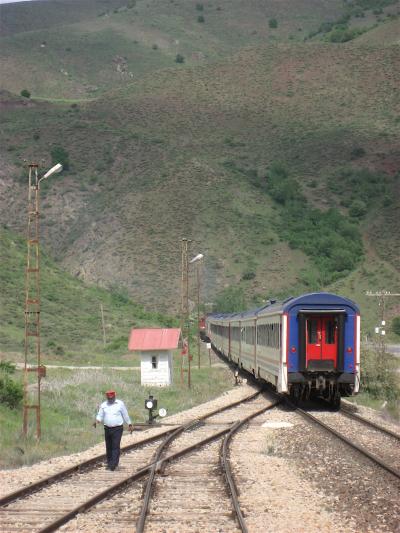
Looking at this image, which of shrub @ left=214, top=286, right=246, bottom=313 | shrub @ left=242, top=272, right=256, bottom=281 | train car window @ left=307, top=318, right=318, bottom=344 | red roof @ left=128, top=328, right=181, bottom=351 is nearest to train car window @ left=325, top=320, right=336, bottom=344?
train car window @ left=307, top=318, right=318, bottom=344

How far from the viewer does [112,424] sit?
17.1 metres

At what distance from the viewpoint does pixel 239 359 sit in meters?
44.6

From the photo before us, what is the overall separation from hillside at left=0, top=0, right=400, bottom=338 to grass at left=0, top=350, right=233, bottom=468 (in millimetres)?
50474

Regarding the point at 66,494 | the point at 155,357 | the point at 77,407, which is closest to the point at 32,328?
the point at 155,357

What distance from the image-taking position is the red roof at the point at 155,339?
38812 millimetres

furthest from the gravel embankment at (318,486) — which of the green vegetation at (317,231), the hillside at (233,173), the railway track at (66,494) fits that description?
the green vegetation at (317,231)

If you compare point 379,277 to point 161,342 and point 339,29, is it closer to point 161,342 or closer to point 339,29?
point 161,342

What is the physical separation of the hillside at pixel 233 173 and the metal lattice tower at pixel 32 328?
22804mm

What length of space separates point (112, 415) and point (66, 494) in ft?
8.88

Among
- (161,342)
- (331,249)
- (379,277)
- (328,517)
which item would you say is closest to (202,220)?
(331,249)

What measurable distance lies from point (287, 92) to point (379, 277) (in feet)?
188

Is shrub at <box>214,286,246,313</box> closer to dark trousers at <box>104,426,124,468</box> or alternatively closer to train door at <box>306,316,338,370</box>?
train door at <box>306,316,338,370</box>

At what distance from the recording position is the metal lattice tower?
21344 mm

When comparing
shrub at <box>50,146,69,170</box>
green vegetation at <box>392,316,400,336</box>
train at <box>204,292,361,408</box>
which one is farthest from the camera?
shrub at <box>50,146,69,170</box>
